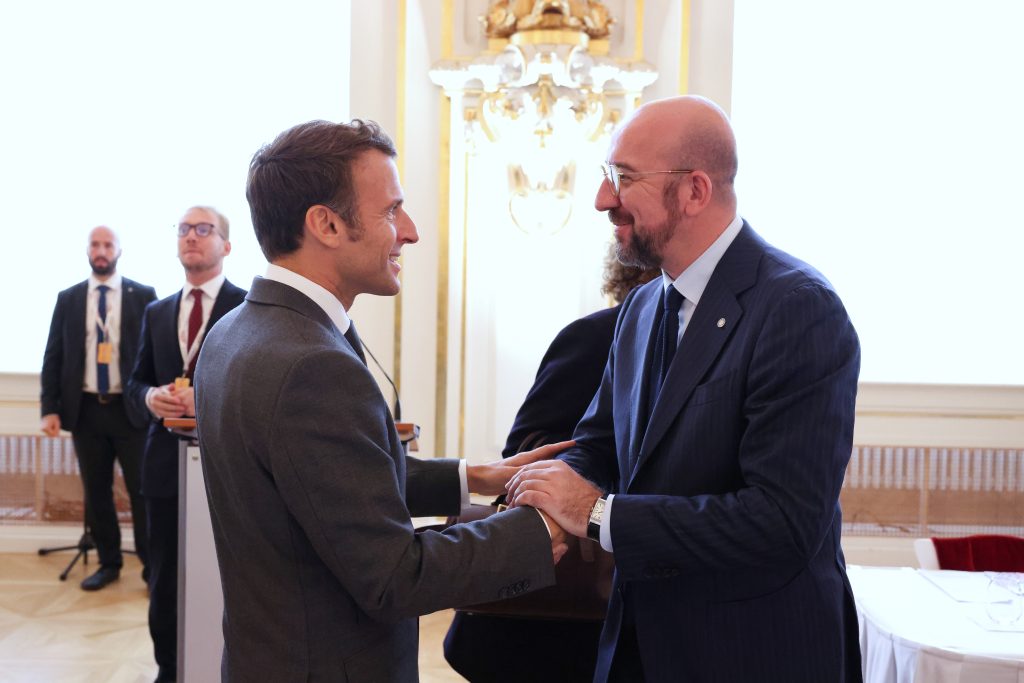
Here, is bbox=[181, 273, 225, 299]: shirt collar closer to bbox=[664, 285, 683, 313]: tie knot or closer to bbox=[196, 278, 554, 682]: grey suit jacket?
bbox=[196, 278, 554, 682]: grey suit jacket

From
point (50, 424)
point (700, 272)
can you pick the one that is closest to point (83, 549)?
point (50, 424)

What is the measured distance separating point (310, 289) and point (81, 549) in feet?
16.7

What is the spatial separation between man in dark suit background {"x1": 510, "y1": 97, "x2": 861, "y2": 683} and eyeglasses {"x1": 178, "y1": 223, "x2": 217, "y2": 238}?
2772mm

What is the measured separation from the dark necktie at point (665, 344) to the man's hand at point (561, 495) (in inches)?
7.9

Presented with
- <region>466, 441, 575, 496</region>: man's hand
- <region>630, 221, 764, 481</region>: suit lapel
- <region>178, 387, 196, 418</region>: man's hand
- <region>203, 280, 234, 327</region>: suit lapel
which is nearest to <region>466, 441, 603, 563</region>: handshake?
<region>630, 221, 764, 481</region>: suit lapel

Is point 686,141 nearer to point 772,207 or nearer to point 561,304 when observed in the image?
point 561,304

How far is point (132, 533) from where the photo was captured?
646 cm

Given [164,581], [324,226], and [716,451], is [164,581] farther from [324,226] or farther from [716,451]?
[716,451]

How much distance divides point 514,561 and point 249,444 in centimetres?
51

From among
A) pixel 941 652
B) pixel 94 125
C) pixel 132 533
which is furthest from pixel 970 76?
pixel 132 533

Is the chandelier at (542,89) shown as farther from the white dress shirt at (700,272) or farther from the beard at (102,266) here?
the white dress shirt at (700,272)

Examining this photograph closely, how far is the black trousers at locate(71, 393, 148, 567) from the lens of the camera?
5.86 metres

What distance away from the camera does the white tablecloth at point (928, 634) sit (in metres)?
2.75

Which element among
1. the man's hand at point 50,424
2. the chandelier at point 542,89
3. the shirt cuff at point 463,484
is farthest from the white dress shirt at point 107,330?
the shirt cuff at point 463,484
